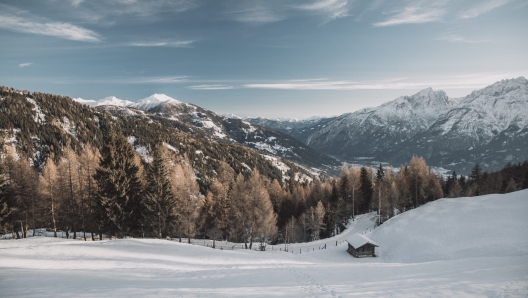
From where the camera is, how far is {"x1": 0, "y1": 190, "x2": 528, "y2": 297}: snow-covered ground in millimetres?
14094

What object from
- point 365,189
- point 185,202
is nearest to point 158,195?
point 185,202

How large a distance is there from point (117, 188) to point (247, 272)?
2137 cm

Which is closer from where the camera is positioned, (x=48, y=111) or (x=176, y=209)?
(x=176, y=209)

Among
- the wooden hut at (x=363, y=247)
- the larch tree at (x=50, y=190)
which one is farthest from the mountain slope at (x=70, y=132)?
the wooden hut at (x=363, y=247)

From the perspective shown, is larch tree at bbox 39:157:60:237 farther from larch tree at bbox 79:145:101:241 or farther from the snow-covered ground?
the snow-covered ground

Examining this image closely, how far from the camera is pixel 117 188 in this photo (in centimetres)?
3092

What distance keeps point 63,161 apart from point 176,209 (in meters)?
16.9

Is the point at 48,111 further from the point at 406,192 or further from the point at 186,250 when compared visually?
the point at 406,192

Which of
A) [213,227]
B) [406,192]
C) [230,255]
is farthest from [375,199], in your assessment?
[230,255]

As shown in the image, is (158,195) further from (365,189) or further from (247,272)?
(365,189)

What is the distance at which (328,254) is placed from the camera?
3906cm

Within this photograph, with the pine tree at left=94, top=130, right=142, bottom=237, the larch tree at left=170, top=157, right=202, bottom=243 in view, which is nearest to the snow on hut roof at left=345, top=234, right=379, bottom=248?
the larch tree at left=170, top=157, right=202, bottom=243

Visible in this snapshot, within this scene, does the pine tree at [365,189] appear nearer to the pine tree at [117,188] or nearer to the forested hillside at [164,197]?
the forested hillside at [164,197]

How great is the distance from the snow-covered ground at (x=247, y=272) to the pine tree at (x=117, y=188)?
5303mm
